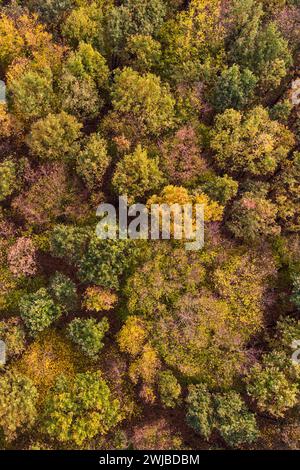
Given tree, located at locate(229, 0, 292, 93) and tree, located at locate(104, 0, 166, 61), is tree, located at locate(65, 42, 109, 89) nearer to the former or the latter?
tree, located at locate(104, 0, 166, 61)

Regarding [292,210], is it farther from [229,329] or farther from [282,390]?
[282,390]

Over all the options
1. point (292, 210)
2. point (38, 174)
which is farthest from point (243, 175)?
point (38, 174)

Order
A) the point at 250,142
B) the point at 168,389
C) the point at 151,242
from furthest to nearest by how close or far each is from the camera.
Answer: the point at 151,242
the point at 250,142
the point at 168,389

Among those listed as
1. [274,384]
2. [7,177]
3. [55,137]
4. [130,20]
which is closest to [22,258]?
[7,177]

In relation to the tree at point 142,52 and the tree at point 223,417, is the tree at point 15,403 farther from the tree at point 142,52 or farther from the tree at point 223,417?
the tree at point 142,52

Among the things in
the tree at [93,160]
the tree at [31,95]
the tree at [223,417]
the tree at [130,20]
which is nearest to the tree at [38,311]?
the tree at [93,160]

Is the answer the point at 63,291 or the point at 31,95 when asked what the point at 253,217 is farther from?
the point at 31,95
